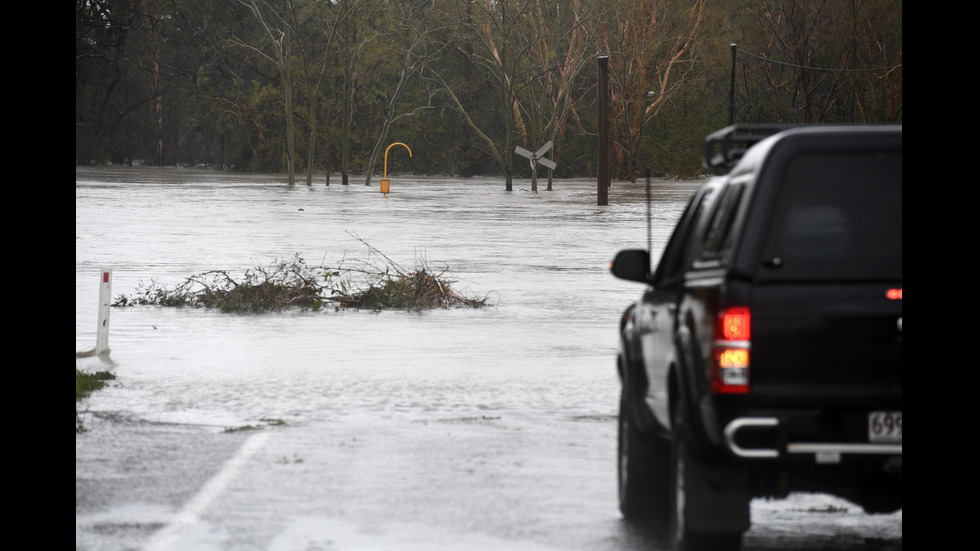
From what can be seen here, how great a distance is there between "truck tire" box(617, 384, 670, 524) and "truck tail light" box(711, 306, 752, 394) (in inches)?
69.0

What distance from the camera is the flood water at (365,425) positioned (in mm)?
7199

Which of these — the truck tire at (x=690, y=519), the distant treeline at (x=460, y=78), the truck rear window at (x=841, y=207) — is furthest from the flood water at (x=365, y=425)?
the distant treeline at (x=460, y=78)

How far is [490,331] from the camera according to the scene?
55.9ft

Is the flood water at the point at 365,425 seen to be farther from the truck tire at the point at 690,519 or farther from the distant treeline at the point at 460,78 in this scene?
the distant treeline at the point at 460,78

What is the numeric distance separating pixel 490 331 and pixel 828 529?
1001 cm

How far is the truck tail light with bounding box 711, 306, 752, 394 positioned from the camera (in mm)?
5281

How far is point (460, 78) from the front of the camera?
4409 inches

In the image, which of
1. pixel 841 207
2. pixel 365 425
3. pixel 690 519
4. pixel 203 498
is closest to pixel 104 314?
pixel 365 425

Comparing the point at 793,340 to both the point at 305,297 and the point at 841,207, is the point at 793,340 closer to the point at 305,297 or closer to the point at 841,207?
the point at 841,207

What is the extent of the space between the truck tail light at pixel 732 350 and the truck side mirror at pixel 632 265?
6.05 feet

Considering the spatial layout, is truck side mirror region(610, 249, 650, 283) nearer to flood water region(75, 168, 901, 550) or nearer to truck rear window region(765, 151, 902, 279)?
flood water region(75, 168, 901, 550)

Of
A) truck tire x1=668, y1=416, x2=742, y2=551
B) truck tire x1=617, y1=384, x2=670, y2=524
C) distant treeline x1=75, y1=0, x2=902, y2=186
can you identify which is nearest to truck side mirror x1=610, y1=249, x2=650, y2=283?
truck tire x1=617, y1=384, x2=670, y2=524
